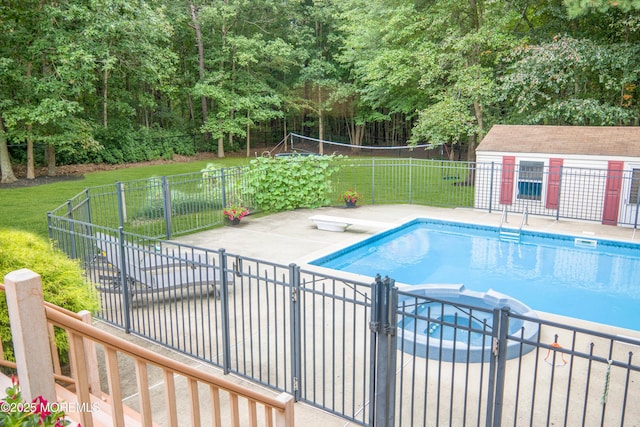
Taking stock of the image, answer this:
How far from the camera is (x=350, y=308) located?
7344 mm

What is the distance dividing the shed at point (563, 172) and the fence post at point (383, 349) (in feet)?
35.8

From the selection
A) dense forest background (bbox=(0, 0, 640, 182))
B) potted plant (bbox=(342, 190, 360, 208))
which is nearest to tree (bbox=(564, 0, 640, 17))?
dense forest background (bbox=(0, 0, 640, 182))

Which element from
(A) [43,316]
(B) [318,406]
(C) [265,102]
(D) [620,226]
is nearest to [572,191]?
(D) [620,226]

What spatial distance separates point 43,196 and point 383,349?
49.5 feet

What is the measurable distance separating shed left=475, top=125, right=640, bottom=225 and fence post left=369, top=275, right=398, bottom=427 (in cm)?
1092

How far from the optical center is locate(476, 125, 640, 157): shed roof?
13.1 metres

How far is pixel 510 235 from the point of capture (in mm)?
12484

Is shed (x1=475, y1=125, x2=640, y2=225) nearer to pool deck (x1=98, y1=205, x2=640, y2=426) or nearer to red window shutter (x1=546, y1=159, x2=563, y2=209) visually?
red window shutter (x1=546, y1=159, x2=563, y2=209)

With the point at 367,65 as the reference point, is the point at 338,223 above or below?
below

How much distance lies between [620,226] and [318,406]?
1144 centimetres

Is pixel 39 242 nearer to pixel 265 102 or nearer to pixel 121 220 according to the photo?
pixel 121 220

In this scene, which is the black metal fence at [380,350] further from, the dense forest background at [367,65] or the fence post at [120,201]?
the dense forest background at [367,65]

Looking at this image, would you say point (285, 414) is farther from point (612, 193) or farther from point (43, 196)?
point (43, 196)

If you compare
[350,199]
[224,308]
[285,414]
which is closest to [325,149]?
[350,199]
